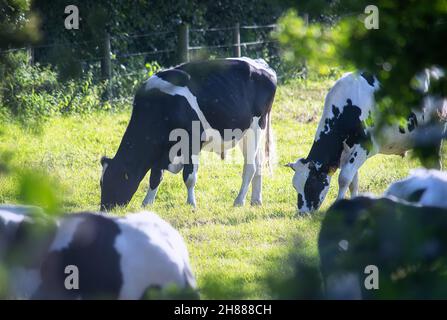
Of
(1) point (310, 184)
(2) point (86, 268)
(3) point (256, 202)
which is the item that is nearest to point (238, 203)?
(3) point (256, 202)

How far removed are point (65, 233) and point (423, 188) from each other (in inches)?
102

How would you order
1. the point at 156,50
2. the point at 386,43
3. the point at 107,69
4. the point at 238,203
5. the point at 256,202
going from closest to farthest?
1. the point at 386,43
2. the point at 238,203
3. the point at 256,202
4. the point at 107,69
5. the point at 156,50

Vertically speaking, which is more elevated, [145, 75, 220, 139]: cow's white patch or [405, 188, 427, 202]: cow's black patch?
[145, 75, 220, 139]: cow's white patch

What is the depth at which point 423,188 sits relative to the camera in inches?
253

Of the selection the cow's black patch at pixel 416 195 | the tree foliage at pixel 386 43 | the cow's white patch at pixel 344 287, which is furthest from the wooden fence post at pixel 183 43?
the tree foliage at pixel 386 43

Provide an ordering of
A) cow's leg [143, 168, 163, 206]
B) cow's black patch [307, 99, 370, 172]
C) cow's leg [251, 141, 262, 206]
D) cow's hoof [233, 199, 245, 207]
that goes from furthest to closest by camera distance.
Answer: cow's leg [251, 141, 262, 206] → cow's hoof [233, 199, 245, 207] → cow's leg [143, 168, 163, 206] → cow's black patch [307, 99, 370, 172]

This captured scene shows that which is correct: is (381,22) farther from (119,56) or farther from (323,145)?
(119,56)

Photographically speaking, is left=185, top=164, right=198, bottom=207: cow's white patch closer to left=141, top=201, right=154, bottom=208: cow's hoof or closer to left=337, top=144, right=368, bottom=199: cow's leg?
left=141, top=201, right=154, bottom=208: cow's hoof

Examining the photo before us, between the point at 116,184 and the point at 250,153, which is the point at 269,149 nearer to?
the point at 250,153

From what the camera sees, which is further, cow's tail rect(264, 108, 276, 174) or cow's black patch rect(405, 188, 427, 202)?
cow's tail rect(264, 108, 276, 174)

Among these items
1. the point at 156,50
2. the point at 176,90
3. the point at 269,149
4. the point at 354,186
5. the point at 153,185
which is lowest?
the point at 354,186

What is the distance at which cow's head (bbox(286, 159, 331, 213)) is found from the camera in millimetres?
10664

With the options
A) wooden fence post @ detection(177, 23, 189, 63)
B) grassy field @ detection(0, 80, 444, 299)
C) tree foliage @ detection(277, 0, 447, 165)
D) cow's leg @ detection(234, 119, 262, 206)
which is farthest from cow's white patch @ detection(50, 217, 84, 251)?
wooden fence post @ detection(177, 23, 189, 63)

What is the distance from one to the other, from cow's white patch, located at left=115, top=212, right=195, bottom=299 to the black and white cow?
197 inches
